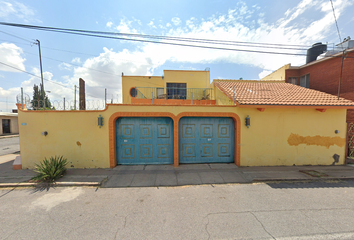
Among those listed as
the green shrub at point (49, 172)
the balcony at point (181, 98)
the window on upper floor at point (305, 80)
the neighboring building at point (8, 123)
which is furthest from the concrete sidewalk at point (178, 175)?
the neighboring building at point (8, 123)

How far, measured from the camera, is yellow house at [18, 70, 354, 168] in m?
6.59

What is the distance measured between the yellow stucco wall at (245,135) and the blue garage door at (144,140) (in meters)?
0.61

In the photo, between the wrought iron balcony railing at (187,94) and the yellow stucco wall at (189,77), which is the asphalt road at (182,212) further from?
the yellow stucco wall at (189,77)

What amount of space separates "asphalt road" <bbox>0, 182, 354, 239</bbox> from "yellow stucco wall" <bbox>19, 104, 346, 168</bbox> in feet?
6.54

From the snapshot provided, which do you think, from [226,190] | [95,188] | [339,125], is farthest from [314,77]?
[95,188]

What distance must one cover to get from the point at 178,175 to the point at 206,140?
240cm

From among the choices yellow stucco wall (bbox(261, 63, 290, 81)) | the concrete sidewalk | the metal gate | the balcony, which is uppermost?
yellow stucco wall (bbox(261, 63, 290, 81))

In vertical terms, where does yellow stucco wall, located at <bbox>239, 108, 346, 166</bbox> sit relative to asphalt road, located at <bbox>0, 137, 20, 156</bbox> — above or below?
above

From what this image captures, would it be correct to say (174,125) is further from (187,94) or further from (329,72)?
(329,72)

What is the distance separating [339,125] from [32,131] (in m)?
15.5

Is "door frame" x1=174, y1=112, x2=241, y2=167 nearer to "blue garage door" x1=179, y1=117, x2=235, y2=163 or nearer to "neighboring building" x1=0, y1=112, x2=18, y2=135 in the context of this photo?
"blue garage door" x1=179, y1=117, x2=235, y2=163

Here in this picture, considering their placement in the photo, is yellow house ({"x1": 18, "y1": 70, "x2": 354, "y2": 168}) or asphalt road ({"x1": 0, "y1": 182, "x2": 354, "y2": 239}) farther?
yellow house ({"x1": 18, "y1": 70, "x2": 354, "y2": 168})

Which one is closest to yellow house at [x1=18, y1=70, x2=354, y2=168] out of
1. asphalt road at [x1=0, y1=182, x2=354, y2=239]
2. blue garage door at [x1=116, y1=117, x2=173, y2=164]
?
blue garage door at [x1=116, y1=117, x2=173, y2=164]

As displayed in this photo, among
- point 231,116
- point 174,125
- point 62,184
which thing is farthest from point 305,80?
point 62,184
